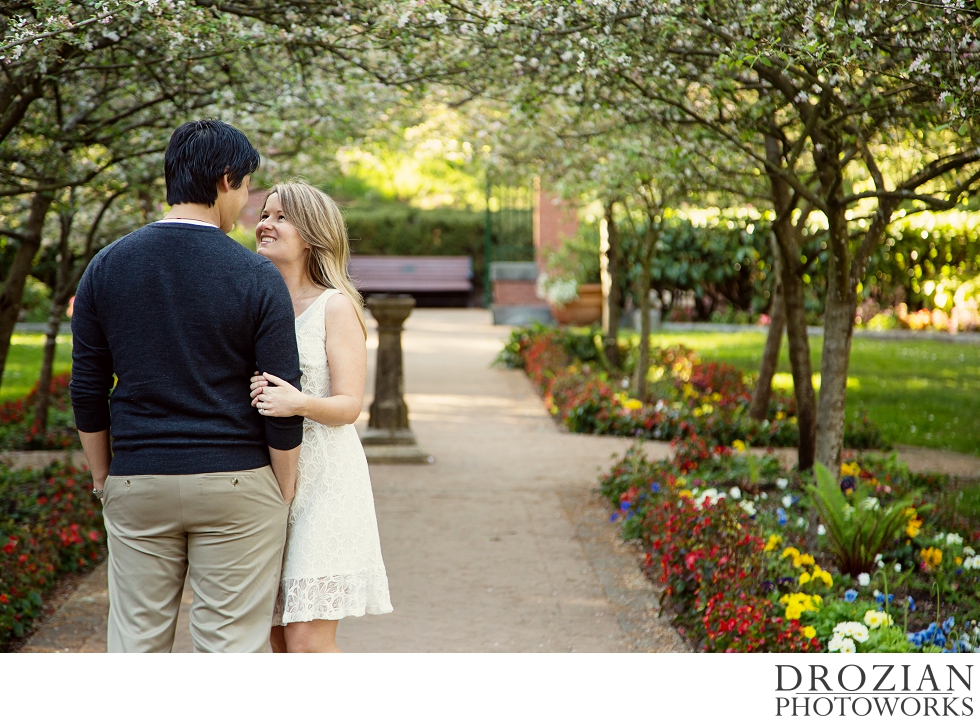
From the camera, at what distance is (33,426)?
786cm

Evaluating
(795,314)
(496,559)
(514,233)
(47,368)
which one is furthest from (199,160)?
(514,233)

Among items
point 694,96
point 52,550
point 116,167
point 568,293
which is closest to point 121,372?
point 52,550

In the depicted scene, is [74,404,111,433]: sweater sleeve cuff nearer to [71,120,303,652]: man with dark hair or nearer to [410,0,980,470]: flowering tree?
[71,120,303,652]: man with dark hair

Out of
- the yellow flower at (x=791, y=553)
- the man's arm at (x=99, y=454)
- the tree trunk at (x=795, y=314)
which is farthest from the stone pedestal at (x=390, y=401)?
the man's arm at (x=99, y=454)

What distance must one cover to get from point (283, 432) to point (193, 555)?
1.13 feet

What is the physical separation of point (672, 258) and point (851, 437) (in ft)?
29.1

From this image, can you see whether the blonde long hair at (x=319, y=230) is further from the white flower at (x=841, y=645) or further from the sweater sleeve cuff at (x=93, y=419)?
the white flower at (x=841, y=645)

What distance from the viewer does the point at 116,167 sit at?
626 centimetres

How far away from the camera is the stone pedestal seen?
7.40 meters

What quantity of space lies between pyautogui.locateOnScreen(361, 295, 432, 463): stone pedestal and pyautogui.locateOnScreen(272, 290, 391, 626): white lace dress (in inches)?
189

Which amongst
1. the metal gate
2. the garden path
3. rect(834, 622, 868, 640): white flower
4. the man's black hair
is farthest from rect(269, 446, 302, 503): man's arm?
the metal gate

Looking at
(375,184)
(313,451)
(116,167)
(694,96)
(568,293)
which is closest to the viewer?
(313,451)
